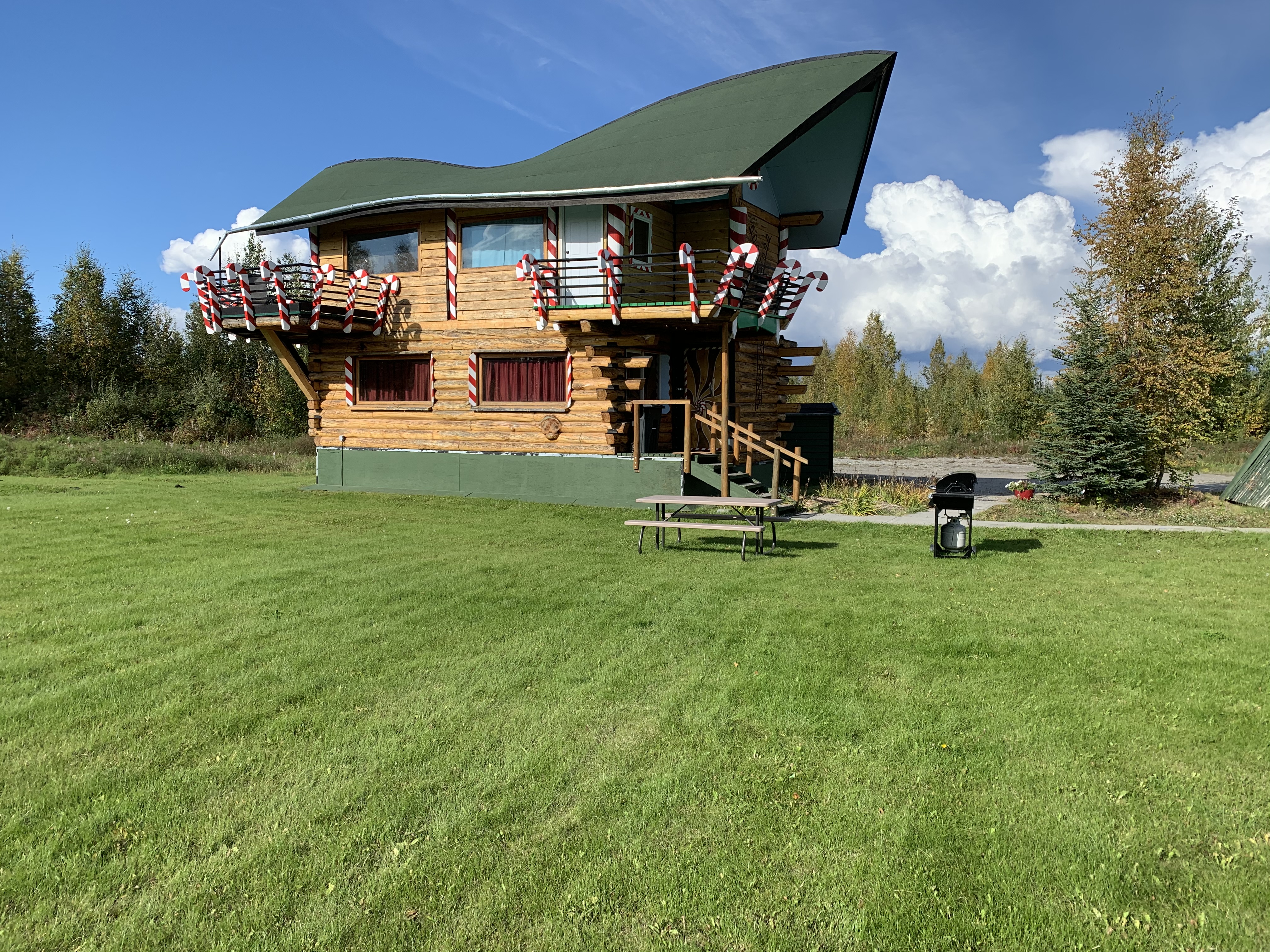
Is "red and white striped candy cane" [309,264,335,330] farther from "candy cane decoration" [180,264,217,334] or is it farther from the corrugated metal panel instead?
the corrugated metal panel

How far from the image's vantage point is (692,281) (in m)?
15.3

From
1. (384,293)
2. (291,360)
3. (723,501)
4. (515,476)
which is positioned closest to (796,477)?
(723,501)

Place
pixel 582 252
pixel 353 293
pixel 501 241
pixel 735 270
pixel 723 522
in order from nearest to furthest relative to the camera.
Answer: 1. pixel 723 522
2. pixel 735 270
3. pixel 582 252
4. pixel 501 241
5. pixel 353 293

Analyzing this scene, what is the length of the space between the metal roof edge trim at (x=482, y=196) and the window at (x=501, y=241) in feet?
3.01

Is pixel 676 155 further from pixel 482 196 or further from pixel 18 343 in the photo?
pixel 18 343

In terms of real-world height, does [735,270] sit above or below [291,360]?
above

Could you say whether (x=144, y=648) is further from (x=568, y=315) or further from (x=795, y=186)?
(x=795, y=186)

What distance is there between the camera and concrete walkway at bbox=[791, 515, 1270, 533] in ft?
45.5

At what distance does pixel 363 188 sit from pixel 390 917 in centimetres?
2122

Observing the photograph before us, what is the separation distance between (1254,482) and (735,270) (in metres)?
12.0

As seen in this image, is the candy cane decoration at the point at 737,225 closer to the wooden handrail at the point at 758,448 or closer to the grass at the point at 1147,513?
the wooden handrail at the point at 758,448

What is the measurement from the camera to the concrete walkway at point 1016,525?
13867 mm

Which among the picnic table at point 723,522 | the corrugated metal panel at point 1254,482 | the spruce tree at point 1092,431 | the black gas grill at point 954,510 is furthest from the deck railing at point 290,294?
the corrugated metal panel at point 1254,482

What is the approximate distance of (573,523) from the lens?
14656mm
